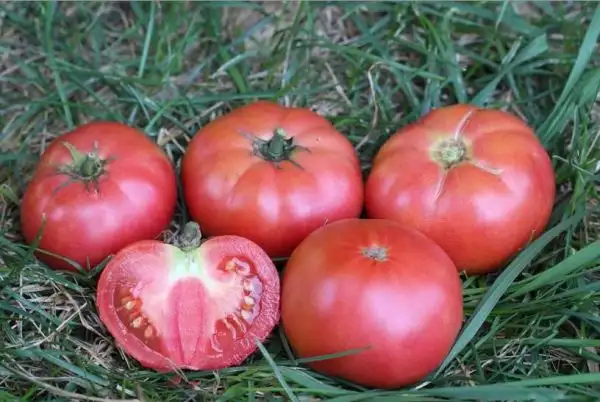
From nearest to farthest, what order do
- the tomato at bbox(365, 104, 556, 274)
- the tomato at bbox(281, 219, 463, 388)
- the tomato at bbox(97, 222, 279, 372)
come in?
the tomato at bbox(281, 219, 463, 388)
the tomato at bbox(97, 222, 279, 372)
the tomato at bbox(365, 104, 556, 274)

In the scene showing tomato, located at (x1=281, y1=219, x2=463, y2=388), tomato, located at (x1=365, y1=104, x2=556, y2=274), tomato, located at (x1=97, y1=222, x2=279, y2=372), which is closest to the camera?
tomato, located at (x1=281, y1=219, x2=463, y2=388)

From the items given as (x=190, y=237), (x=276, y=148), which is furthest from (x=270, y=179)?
(x=190, y=237)

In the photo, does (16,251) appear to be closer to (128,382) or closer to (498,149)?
(128,382)

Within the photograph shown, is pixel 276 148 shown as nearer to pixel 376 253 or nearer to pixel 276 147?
pixel 276 147

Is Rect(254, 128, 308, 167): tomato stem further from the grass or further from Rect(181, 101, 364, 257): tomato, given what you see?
the grass

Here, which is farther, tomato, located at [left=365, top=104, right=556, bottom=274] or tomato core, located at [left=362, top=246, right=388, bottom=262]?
tomato, located at [left=365, top=104, right=556, bottom=274]

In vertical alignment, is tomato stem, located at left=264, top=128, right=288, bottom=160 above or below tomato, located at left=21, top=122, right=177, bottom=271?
above

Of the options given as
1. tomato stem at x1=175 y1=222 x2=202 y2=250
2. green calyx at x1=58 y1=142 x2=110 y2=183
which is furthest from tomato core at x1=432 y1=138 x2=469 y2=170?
green calyx at x1=58 y1=142 x2=110 y2=183
